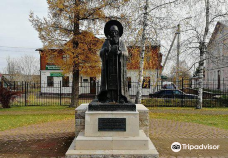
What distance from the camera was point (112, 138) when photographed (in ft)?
16.0

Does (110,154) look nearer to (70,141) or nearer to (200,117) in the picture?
(70,141)

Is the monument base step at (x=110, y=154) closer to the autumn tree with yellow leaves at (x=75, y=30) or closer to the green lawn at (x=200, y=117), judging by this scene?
the green lawn at (x=200, y=117)

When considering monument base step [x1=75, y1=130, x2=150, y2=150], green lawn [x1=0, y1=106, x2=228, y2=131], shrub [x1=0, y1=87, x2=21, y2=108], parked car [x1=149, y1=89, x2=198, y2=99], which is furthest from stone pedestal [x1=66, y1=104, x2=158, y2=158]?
parked car [x1=149, y1=89, x2=198, y2=99]

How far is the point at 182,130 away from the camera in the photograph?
797cm

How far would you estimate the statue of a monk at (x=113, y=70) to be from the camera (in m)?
5.51

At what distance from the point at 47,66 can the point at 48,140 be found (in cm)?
2306

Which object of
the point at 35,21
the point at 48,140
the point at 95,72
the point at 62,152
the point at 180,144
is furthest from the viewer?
the point at 95,72

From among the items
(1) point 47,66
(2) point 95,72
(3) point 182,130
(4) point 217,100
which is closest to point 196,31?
(4) point 217,100

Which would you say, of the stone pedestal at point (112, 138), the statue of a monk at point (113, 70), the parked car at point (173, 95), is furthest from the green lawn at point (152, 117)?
the statue of a monk at point (113, 70)

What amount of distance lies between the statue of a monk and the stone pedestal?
61 cm

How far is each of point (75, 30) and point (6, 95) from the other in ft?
26.2

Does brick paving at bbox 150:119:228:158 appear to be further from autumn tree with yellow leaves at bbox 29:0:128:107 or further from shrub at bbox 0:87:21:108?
shrub at bbox 0:87:21:108

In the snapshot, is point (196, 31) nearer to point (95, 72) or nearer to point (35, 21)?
point (95, 72)

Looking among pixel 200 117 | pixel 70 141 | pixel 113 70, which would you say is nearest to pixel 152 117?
pixel 200 117
